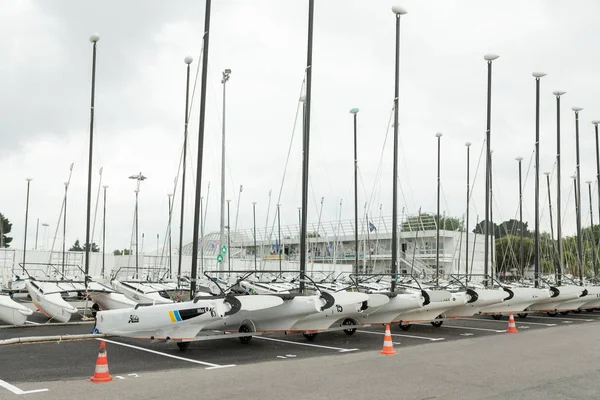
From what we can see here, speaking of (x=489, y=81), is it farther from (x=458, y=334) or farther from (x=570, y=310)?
(x=458, y=334)

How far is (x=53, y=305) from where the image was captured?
17.2 metres

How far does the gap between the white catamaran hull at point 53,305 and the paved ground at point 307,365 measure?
5.33 ft

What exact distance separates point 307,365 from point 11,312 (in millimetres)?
10226

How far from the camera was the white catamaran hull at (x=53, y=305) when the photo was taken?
17062mm

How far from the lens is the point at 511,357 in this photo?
1105 centimetres

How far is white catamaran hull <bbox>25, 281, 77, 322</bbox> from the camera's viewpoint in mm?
17062

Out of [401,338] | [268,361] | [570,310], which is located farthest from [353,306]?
[570,310]

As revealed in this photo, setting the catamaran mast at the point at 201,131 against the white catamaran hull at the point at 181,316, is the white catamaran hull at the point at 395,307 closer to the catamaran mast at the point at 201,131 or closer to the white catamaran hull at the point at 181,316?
the white catamaran hull at the point at 181,316

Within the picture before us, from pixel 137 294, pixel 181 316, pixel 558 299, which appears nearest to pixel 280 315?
pixel 181 316

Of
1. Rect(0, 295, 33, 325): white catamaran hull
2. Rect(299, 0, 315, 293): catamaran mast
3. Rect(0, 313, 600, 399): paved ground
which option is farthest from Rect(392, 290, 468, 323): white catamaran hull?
Rect(0, 295, 33, 325): white catamaran hull

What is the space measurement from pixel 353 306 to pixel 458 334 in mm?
3982

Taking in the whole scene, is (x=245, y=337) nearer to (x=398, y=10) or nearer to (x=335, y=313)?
(x=335, y=313)

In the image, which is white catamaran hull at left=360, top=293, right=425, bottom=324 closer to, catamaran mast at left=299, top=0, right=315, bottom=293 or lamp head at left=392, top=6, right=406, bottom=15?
catamaran mast at left=299, top=0, right=315, bottom=293

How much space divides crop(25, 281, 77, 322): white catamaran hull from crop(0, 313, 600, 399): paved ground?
163 cm
